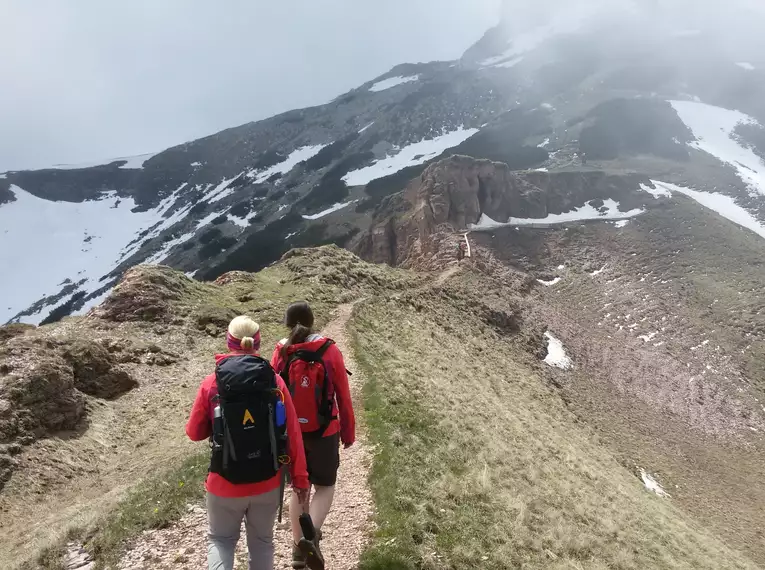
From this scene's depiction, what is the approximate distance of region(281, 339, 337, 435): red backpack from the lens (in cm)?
561

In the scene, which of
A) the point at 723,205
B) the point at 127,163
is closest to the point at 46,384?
the point at 723,205

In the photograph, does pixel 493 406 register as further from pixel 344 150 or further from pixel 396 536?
pixel 344 150

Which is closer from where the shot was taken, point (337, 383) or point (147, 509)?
point (337, 383)

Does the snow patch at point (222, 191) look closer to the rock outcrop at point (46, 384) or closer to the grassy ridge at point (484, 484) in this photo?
the grassy ridge at point (484, 484)

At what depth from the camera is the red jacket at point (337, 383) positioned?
5703 millimetres

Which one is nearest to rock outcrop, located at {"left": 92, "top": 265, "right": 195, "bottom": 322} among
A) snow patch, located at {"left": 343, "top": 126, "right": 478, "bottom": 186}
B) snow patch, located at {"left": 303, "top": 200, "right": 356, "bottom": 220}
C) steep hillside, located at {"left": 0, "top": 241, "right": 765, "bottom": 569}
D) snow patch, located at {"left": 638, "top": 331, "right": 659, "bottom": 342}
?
steep hillside, located at {"left": 0, "top": 241, "right": 765, "bottom": 569}

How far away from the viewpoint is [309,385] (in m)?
5.61

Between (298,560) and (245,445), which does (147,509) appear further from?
(245,445)

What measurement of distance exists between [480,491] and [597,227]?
200ft

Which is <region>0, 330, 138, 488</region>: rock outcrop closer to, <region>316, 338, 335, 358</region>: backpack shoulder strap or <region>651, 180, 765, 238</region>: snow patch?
<region>316, 338, 335, 358</region>: backpack shoulder strap

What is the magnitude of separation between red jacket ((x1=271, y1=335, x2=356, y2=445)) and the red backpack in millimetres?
62

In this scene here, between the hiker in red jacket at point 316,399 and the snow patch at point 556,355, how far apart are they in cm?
3250

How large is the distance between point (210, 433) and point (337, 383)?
154 cm

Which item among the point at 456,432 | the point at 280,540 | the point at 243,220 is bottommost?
the point at 243,220
